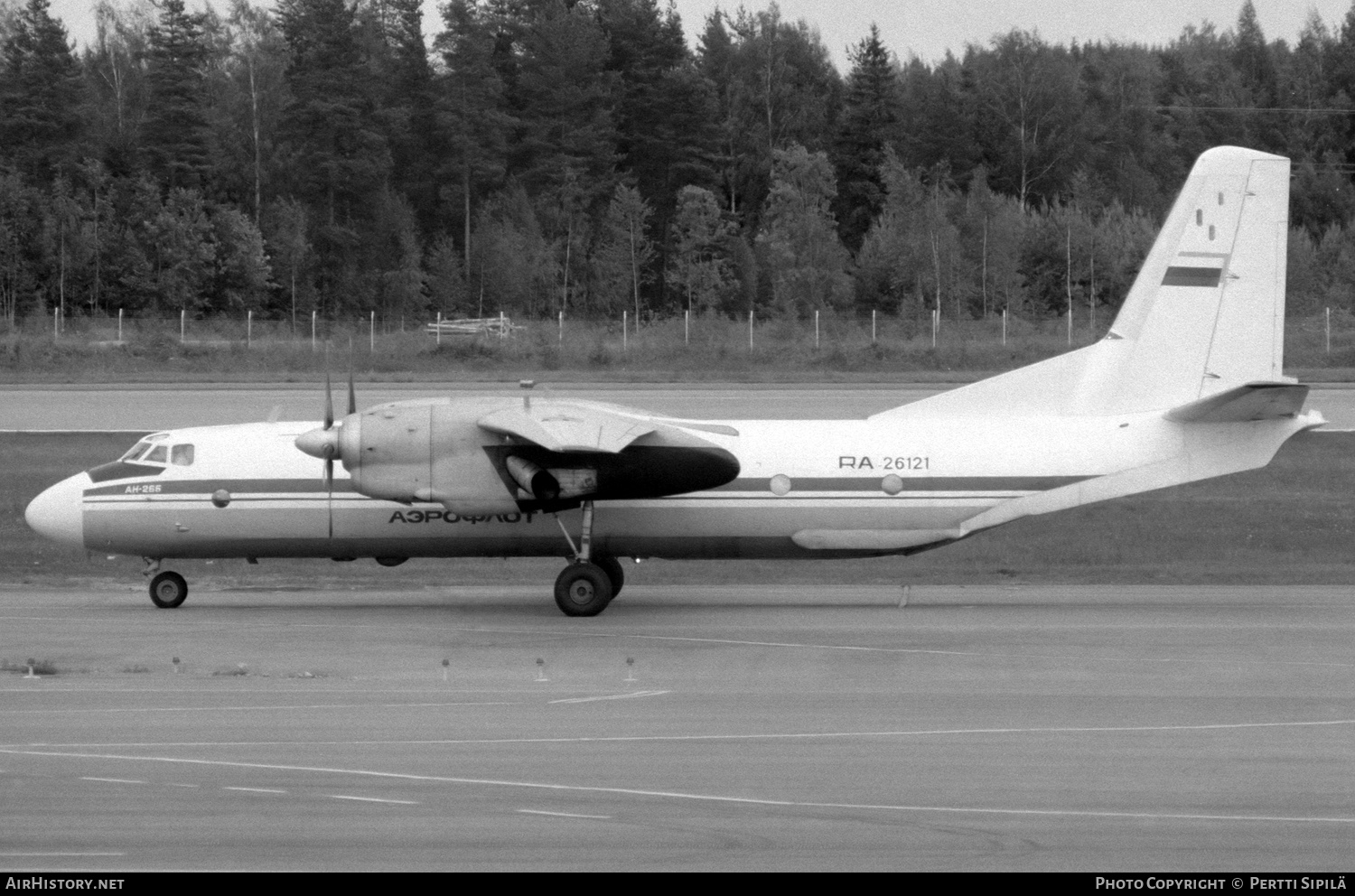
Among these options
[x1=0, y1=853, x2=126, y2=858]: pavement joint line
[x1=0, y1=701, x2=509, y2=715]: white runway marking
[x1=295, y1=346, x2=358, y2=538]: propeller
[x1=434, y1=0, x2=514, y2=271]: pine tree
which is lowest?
[x1=0, y1=701, x2=509, y2=715]: white runway marking

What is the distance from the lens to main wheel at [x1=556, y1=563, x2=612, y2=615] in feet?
67.0

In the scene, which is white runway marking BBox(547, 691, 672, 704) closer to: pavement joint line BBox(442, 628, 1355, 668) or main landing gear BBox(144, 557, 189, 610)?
pavement joint line BBox(442, 628, 1355, 668)

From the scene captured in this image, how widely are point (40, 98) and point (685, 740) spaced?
7267cm

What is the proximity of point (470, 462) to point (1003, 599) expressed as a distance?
7758 mm

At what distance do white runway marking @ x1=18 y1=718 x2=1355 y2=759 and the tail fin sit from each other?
866cm

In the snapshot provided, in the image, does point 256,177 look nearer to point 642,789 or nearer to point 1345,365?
point 1345,365

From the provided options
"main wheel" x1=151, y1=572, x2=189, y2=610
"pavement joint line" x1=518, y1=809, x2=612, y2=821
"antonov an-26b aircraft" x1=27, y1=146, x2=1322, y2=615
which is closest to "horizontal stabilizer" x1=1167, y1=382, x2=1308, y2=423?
"antonov an-26b aircraft" x1=27, y1=146, x2=1322, y2=615

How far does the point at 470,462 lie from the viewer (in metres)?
20.2

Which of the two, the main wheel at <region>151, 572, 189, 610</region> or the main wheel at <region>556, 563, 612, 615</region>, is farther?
the main wheel at <region>151, 572, 189, 610</region>

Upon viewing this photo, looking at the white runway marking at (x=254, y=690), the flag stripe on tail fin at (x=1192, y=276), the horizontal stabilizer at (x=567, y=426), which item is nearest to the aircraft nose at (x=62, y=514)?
the horizontal stabilizer at (x=567, y=426)

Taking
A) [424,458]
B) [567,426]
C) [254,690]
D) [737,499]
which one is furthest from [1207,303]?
[254,690]

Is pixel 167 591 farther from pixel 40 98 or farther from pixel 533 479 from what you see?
pixel 40 98

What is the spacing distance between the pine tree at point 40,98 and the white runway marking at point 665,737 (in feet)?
220

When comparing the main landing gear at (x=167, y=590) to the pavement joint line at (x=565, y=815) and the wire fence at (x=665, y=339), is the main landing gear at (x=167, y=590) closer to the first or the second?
the pavement joint line at (x=565, y=815)
